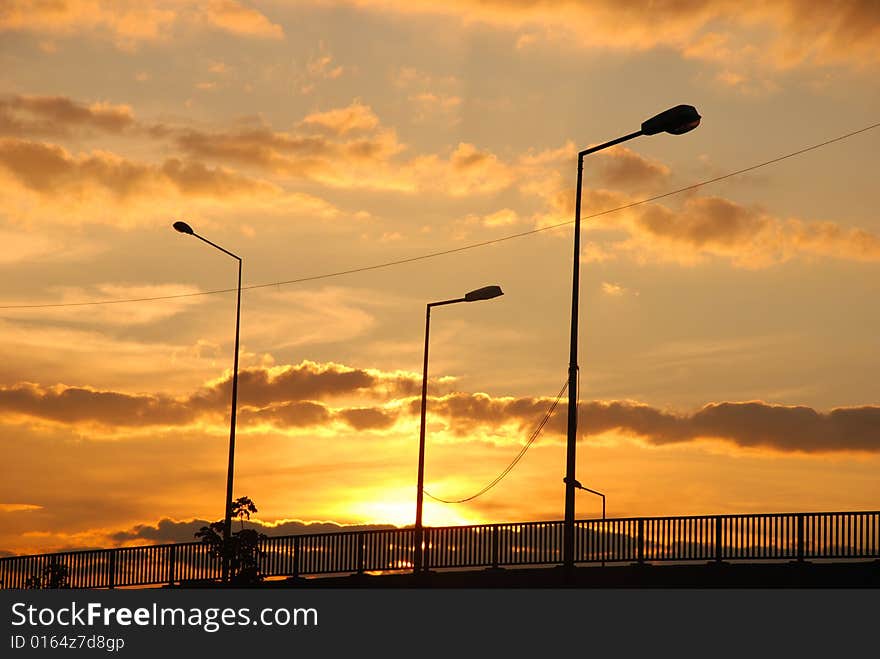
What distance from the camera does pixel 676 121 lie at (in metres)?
31.0

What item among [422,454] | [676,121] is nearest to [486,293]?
[422,454]

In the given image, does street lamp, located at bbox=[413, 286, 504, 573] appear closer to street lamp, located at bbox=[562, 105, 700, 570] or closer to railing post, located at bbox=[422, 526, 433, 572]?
railing post, located at bbox=[422, 526, 433, 572]

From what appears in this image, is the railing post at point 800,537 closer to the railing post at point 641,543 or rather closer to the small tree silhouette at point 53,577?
the railing post at point 641,543

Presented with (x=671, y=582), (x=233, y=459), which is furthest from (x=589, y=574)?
(x=233, y=459)

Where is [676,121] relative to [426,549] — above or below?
above

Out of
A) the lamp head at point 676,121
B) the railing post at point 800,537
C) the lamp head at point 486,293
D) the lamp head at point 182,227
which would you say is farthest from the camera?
the lamp head at point 182,227

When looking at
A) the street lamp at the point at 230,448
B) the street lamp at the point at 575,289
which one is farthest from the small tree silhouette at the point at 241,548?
the street lamp at the point at 575,289

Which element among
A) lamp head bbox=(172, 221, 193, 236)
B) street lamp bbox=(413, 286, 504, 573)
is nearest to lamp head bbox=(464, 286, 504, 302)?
street lamp bbox=(413, 286, 504, 573)

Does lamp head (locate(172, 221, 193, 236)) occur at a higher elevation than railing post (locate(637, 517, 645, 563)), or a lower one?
higher

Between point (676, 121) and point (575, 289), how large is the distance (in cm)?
515

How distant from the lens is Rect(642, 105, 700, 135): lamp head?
101ft

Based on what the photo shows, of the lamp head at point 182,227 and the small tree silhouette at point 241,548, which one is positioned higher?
the lamp head at point 182,227

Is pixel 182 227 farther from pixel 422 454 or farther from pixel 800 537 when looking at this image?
pixel 800 537

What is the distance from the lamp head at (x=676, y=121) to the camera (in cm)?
3073
